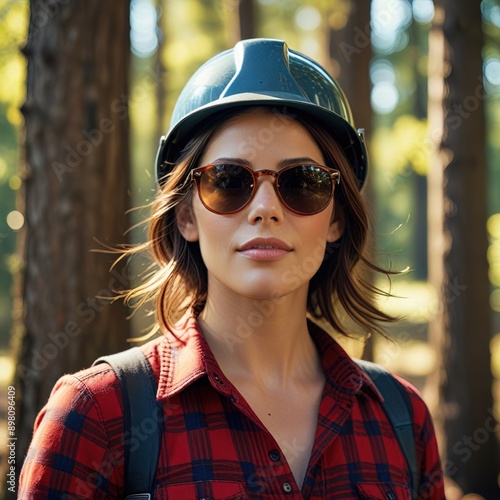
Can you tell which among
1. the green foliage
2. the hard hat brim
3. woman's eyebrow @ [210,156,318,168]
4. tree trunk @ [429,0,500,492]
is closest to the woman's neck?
woman's eyebrow @ [210,156,318,168]

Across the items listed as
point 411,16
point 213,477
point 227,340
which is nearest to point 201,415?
point 213,477

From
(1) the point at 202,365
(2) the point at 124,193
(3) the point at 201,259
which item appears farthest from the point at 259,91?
(2) the point at 124,193

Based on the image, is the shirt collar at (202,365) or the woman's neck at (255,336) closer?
the shirt collar at (202,365)

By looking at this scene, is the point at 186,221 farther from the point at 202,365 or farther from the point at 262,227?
the point at 202,365

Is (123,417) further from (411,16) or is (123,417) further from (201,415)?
(411,16)

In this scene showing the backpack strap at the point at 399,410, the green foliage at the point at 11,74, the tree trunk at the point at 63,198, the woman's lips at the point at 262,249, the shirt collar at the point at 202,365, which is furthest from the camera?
the green foliage at the point at 11,74

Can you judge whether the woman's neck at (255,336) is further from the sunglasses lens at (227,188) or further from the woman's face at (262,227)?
the sunglasses lens at (227,188)

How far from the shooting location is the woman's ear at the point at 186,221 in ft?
8.46

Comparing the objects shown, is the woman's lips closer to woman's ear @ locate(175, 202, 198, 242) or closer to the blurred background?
woman's ear @ locate(175, 202, 198, 242)

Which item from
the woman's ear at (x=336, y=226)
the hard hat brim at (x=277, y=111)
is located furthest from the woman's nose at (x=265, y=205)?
the woman's ear at (x=336, y=226)

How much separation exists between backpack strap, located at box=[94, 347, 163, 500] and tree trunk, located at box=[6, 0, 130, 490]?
164cm

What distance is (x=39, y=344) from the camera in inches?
149

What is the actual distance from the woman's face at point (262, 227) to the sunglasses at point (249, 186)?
0.8 inches

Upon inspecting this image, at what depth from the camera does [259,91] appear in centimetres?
249
